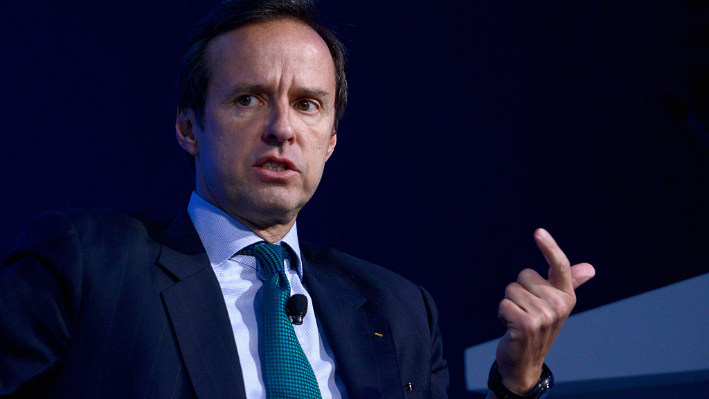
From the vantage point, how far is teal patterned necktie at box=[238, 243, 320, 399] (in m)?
1.18

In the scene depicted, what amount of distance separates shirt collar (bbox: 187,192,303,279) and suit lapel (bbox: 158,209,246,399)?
39 millimetres

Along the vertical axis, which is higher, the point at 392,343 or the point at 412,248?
→ the point at 412,248

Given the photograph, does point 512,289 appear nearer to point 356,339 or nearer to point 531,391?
point 531,391

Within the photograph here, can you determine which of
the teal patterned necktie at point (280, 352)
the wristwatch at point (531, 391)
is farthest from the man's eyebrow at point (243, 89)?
the wristwatch at point (531, 391)

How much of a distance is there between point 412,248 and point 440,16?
2.58 ft

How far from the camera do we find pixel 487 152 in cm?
204

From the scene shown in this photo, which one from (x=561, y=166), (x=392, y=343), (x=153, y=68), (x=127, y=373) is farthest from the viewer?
(x=561, y=166)

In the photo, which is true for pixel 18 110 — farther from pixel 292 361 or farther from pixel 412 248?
pixel 412 248

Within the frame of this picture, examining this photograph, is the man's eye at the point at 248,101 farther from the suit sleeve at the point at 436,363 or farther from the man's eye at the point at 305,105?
the suit sleeve at the point at 436,363

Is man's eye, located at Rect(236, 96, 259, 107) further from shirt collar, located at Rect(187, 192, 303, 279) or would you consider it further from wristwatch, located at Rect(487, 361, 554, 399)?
wristwatch, located at Rect(487, 361, 554, 399)

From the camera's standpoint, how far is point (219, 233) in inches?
54.4

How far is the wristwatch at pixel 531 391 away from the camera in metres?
1.28

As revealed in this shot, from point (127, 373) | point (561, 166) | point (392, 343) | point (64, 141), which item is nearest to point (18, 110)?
point (64, 141)

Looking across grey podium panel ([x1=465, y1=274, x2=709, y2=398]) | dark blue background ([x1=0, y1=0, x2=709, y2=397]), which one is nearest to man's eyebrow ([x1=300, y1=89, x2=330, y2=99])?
dark blue background ([x1=0, y1=0, x2=709, y2=397])
